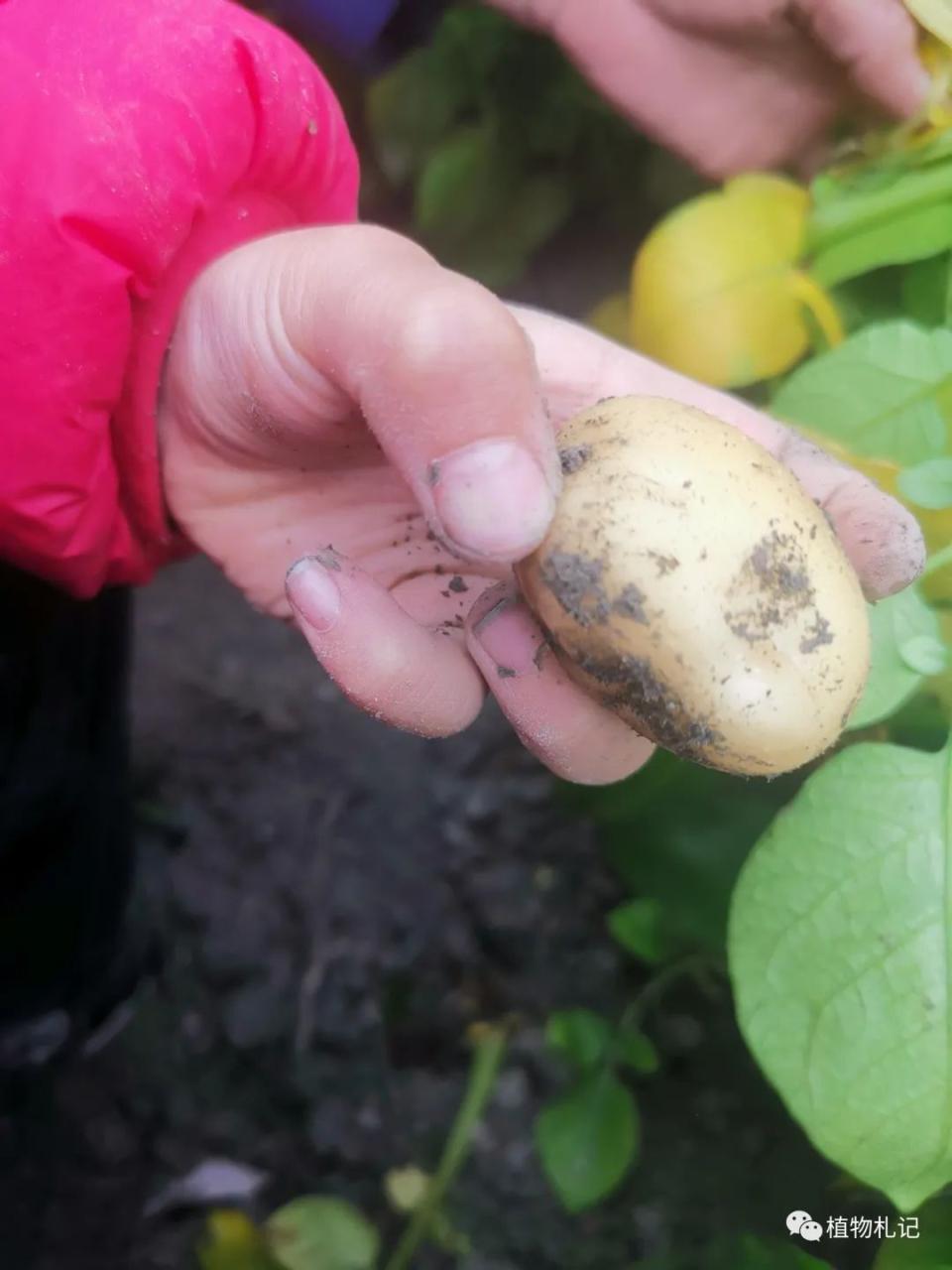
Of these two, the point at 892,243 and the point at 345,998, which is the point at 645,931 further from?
the point at 892,243

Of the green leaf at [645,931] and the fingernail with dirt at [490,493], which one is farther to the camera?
the green leaf at [645,931]

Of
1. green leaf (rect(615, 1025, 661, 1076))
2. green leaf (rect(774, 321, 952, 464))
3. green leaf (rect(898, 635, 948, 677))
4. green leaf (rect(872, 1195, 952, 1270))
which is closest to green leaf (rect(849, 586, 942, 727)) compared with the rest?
green leaf (rect(898, 635, 948, 677))

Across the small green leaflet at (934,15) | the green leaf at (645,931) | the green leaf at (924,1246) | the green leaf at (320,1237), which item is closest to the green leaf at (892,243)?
the small green leaflet at (934,15)

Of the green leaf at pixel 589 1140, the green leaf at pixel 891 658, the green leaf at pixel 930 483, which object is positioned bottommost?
the green leaf at pixel 589 1140

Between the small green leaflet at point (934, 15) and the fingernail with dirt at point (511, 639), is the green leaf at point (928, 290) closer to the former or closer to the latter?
the small green leaflet at point (934, 15)

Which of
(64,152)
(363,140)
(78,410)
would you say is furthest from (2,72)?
(363,140)

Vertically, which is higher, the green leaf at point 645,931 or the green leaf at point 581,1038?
the green leaf at point 645,931

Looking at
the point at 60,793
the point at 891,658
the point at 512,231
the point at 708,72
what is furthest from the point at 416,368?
the point at 512,231
